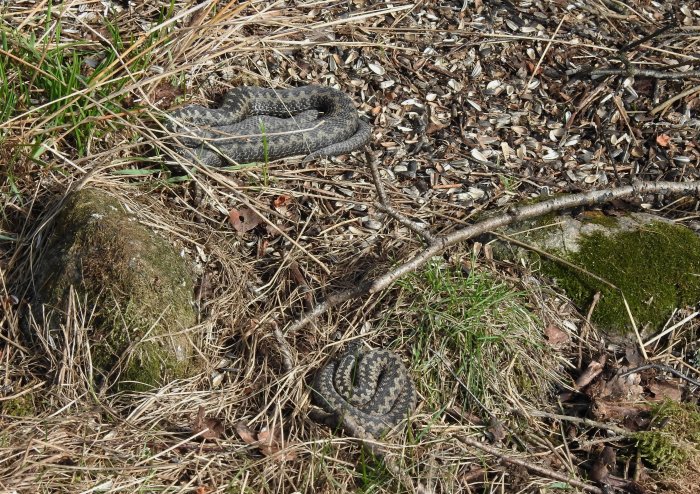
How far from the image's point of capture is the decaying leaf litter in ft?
13.9

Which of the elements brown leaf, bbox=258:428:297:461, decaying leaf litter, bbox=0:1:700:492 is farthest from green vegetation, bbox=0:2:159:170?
brown leaf, bbox=258:428:297:461

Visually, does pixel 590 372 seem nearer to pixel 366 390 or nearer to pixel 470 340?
pixel 470 340

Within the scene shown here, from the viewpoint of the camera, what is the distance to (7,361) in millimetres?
4395

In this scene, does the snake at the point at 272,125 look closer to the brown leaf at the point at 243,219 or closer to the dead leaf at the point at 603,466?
the brown leaf at the point at 243,219

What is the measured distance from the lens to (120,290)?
177 inches

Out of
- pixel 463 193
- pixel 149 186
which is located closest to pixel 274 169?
pixel 149 186

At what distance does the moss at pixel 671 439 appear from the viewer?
177 inches

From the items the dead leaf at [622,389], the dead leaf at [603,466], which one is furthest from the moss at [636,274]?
the dead leaf at [603,466]

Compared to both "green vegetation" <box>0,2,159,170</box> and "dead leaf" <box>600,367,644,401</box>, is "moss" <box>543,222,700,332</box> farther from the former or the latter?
"green vegetation" <box>0,2,159,170</box>

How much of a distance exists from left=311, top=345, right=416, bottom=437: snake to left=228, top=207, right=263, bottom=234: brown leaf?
1.09 metres

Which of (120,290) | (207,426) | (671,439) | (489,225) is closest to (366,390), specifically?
(207,426)

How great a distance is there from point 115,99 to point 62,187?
753mm

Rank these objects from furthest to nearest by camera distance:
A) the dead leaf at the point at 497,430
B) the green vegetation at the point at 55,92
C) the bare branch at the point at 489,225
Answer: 1. the green vegetation at the point at 55,92
2. the bare branch at the point at 489,225
3. the dead leaf at the point at 497,430

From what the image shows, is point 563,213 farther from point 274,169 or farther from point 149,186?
point 149,186
